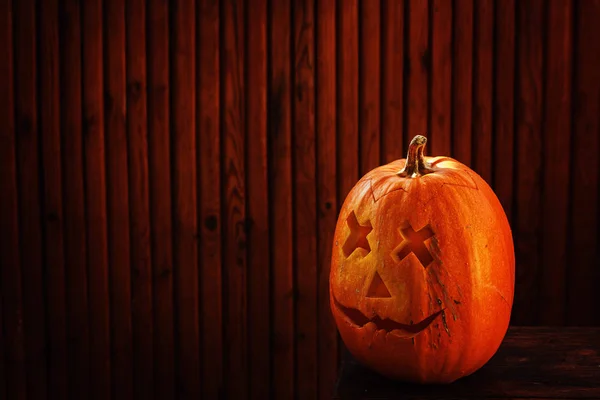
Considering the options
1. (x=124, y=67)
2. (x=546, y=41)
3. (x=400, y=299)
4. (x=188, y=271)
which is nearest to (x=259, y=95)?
(x=124, y=67)

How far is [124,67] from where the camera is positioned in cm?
203

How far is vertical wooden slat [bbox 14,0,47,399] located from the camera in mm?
2029

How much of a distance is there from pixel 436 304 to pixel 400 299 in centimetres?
6

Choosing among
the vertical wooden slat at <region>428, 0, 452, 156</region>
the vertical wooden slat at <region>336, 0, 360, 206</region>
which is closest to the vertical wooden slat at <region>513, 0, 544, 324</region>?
the vertical wooden slat at <region>428, 0, 452, 156</region>

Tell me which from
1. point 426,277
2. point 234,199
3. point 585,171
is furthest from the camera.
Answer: point 234,199

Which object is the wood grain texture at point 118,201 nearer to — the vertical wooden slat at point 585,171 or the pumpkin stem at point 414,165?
the pumpkin stem at point 414,165

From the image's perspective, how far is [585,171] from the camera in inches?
76.3

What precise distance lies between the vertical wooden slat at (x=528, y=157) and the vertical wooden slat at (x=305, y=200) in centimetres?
65

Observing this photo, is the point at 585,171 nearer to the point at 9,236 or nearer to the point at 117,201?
the point at 117,201

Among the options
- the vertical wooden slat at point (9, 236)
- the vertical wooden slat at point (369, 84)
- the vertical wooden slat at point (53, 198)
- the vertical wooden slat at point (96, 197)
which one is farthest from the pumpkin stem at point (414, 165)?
the vertical wooden slat at point (9, 236)

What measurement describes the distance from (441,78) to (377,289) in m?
1.09

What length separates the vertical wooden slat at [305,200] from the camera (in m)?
1.97

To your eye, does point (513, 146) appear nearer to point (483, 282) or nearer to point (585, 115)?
point (585, 115)

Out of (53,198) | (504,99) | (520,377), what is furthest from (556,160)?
(53,198)
